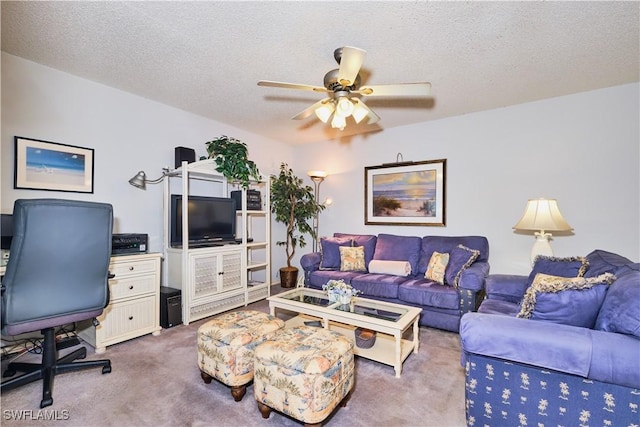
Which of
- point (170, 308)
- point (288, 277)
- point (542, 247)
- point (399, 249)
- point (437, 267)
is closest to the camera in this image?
point (542, 247)

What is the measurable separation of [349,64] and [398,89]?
0.47 meters

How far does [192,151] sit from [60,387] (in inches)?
97.0

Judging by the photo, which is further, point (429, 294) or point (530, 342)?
point (429, 294)

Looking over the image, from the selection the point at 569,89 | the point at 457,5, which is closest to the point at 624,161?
the point at 569,89

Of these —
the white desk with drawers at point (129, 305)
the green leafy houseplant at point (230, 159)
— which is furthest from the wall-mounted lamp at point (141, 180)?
the white desk with drawers at point (129, 305)

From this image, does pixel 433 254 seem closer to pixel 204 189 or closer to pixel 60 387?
pixel 204 189

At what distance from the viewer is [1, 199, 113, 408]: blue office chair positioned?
5.60ft

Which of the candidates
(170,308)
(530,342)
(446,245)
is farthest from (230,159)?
(530,342)

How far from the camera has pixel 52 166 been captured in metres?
2.62

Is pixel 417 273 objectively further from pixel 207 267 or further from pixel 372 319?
pixel 207 267

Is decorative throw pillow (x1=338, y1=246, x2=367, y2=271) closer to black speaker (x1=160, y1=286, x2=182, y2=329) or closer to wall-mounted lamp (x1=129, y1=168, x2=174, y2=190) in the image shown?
black speaker (x1=160, y1=286, x2=182, y2=329)

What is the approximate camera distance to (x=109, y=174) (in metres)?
2.99

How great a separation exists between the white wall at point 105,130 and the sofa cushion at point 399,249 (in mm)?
2696

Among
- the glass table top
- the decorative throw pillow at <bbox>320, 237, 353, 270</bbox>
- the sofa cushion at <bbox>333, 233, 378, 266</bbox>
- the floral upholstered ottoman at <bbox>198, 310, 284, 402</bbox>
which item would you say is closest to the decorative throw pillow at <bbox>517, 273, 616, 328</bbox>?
the glass table top
